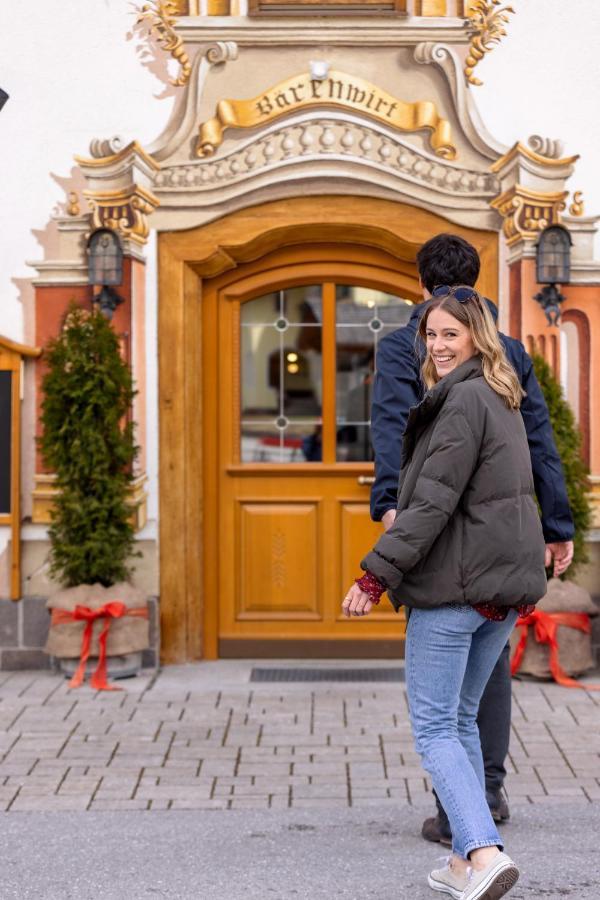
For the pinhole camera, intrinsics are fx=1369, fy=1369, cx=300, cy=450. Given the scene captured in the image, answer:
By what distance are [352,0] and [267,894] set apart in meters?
4.99

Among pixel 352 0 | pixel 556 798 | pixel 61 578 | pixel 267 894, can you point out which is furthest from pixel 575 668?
pixel 352 0

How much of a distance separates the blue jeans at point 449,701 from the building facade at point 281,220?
3625 millimetres

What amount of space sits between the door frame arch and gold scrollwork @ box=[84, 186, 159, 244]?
19 centimetres

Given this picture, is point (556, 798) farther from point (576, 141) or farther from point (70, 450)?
point (576, 141)

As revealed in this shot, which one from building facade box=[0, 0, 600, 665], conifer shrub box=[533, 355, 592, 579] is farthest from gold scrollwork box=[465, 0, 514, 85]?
conifer shrub box=[533, 355, 592, 579]

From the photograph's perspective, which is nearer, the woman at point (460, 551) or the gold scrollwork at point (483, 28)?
the woman at point (460, 551)

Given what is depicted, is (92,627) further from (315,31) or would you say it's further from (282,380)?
(315,31)

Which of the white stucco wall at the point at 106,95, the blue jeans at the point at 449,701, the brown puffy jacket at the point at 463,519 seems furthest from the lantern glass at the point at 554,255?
the blue jeans at the point at 449,701

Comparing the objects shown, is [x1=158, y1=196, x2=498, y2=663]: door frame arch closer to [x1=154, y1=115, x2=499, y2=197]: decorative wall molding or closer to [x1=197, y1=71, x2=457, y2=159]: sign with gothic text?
[x1=154, y1=115, x2=499, y2=197]: decorative wall molding

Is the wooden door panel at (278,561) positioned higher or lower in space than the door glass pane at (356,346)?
lower

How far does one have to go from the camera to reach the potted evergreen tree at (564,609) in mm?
6918

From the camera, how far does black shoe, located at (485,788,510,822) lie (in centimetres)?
468

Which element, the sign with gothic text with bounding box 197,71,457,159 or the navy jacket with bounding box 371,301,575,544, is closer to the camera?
the navy jacket with bounding box 371,301,575,544

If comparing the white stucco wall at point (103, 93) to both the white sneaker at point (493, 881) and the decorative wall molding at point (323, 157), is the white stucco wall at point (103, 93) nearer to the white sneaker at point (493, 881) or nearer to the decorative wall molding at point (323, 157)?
the decorative wall molding at point (323, 157)
